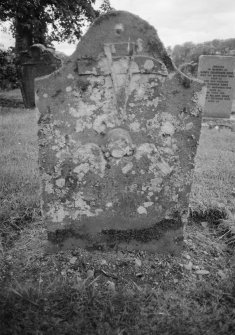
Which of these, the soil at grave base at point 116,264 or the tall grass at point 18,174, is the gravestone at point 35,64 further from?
the soil at grave base at point 116,264

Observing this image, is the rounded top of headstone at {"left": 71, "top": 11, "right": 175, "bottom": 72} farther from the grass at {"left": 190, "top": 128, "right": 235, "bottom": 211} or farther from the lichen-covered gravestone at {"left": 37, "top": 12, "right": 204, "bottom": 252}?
the grass at {"left": 190, "top": 128, "right": 235, "bottom": 211}

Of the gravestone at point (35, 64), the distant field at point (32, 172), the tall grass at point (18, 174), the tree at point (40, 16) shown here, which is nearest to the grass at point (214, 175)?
the distant field at point (32, 172)

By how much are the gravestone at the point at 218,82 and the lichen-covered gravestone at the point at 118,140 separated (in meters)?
7.03

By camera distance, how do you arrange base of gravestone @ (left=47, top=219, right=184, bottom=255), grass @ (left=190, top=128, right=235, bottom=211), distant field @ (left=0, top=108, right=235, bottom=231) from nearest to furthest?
base of gravestone @ (left=47, top=219, right=184, bottom=255) < distant field @ (left=0, top=108, right=235, bottom=231) < grass @ (left=190, top=128, right=235, bottom=211)

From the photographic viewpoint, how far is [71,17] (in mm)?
11086

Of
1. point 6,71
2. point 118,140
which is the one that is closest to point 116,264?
point 118,140

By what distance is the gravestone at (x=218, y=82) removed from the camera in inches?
352

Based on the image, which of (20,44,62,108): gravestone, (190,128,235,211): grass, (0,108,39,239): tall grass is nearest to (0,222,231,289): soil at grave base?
(0,108,39,239): tall grass

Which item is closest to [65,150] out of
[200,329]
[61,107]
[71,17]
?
[61,107]

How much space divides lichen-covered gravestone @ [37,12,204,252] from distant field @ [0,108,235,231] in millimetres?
864

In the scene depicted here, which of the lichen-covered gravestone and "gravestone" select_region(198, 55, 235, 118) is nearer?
the lichen-covered gravestone

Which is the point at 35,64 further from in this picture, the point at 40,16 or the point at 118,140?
the point at 118,140

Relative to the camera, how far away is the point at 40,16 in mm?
11055

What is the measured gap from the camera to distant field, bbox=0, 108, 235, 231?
346cm
